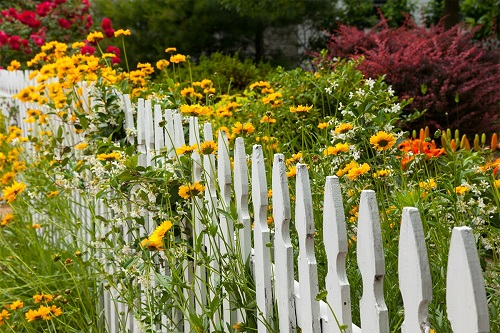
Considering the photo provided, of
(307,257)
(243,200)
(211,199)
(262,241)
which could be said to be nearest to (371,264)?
(307,257)

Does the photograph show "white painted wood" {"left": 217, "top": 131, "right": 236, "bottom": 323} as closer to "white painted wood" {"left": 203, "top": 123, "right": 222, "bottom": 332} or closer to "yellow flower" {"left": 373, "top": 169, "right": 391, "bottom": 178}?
"white painted wood" {"left": 203, "top": 123, "right": 222, "bottom": 332}

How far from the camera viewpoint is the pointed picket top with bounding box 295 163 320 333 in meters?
1.92

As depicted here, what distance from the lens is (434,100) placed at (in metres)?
6.59

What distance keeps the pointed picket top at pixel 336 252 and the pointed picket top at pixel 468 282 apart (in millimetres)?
448

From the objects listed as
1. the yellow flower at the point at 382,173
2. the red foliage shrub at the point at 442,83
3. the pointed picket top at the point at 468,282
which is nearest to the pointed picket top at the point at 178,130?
the yellow flower at the point at 382,173

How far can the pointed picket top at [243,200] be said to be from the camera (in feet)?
7.80

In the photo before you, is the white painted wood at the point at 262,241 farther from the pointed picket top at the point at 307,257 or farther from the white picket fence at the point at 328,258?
the pointed picket top at the point at 307,257

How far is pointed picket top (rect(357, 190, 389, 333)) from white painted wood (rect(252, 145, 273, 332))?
58 centimetres

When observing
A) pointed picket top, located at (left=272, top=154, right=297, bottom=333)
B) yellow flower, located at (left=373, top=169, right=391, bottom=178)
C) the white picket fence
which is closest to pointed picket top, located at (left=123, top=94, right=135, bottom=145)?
the white picket fence

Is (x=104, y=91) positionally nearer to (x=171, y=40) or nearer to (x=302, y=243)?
(x=302, y=243)

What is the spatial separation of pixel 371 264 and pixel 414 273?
0.59 ft

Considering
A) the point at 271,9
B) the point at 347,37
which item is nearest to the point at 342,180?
the point at 347,37

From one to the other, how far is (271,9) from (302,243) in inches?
401

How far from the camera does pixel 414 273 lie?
1.46 metres
